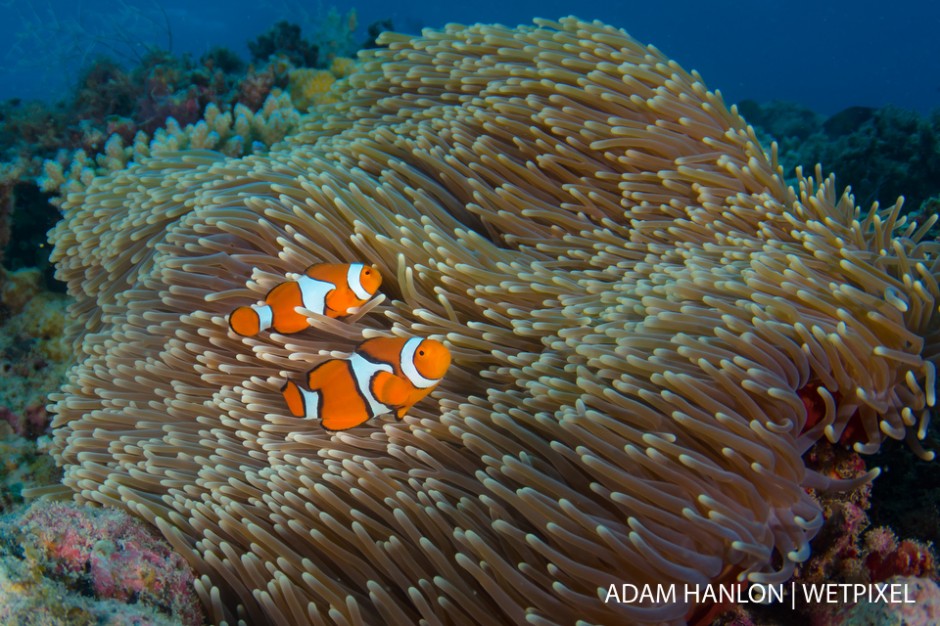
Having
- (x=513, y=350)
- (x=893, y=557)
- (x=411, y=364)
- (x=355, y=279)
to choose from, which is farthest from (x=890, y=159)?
(x=411, y=364)

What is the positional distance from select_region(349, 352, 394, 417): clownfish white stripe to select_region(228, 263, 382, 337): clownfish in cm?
35

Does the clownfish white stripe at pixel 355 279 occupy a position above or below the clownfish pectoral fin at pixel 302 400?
above

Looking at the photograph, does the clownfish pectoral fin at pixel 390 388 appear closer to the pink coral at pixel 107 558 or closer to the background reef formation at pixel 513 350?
the background reef formation at pixel 513 350

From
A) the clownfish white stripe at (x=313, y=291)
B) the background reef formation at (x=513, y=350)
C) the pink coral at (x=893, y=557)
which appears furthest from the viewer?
the clownfish white stripe at (x=313, y=291)

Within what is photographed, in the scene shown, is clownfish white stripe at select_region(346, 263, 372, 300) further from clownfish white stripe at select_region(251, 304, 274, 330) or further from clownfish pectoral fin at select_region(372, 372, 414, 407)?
clownfish pectoral fin at select_region(372, 372, 414, 407)

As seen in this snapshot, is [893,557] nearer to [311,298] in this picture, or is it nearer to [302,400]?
[302,400]

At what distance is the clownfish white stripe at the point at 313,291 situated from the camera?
2209 mm

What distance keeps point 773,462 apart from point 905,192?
7.02 m

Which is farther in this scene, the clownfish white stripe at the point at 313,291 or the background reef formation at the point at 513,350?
the clownfish white stripe at the point at 313,291

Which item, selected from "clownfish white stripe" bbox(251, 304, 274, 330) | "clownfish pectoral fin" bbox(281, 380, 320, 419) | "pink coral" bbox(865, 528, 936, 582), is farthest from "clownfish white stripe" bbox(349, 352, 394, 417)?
"pink coral" bbox(865, 528, 936, 582)

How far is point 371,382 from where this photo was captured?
1.95 metres

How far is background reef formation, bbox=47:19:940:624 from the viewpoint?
1.70m

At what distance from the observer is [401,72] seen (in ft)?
12.8

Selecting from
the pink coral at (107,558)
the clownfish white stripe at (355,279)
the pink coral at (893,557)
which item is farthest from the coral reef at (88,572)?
the pink coral at (893,557)
